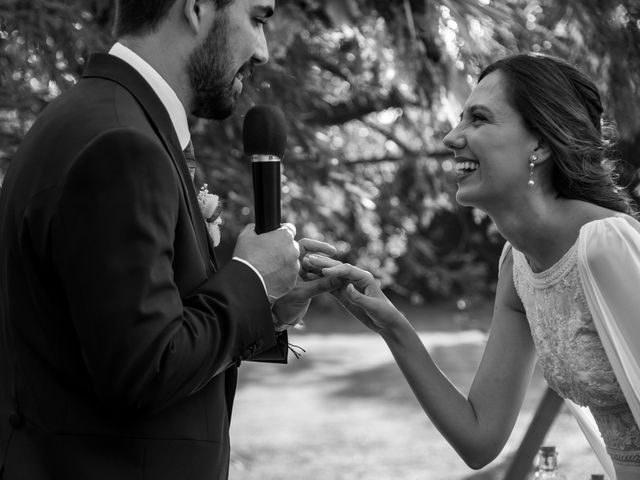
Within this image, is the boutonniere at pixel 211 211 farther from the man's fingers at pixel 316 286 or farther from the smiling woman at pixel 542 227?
the smiling woman at pixel 542 227

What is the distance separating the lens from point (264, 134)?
238 cm

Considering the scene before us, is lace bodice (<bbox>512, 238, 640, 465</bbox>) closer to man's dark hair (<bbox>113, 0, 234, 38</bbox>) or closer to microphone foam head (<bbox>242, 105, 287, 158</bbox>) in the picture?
microphone foam head (<bbox>242, 105, 287, 158</bbox>)

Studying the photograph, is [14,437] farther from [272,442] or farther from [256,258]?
[272,442]

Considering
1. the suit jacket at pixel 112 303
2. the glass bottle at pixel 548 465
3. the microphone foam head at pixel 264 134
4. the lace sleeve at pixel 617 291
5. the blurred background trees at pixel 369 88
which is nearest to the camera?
the suit jacket at pixel 112 303

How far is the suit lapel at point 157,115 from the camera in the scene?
82.6 inches

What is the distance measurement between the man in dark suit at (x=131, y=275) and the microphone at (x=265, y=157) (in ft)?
0.19

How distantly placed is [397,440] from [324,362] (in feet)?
20.8

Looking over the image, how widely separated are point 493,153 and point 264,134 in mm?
998

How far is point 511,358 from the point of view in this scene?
3.41m

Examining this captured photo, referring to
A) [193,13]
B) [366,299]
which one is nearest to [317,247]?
[366,299]

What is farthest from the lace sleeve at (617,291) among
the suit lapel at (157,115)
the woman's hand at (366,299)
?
the suit lapel at (157,115)

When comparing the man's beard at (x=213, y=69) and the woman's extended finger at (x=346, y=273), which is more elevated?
the man's beard at (x=213, y=69)

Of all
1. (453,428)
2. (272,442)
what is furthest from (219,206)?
(272,442)

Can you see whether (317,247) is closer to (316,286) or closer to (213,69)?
(316,286)
